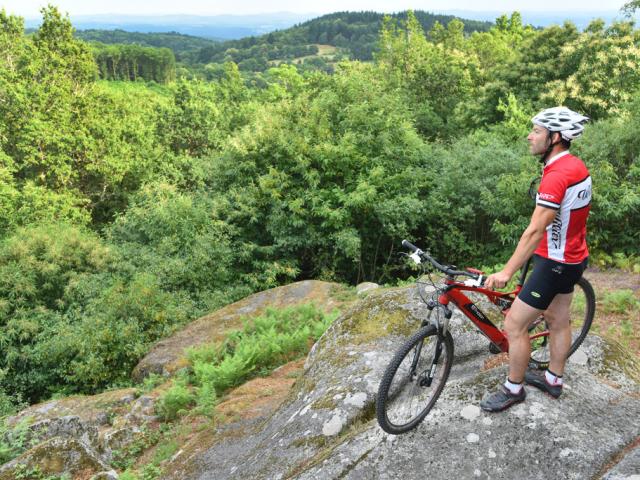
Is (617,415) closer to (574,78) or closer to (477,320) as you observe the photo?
(477,320)

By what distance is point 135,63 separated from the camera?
11975 cm

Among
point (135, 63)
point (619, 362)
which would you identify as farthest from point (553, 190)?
point (135, 63)

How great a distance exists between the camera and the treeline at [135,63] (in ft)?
379

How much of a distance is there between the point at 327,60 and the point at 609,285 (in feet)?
456

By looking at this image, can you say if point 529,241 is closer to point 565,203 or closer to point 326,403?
point 565,203

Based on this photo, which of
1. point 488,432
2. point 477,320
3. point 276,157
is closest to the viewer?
point 488,432

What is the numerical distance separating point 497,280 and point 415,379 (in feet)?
3.76

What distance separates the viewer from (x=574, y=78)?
2127 cm

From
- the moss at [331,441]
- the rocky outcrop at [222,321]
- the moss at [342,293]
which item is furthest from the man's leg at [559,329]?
the moss at [342,293]

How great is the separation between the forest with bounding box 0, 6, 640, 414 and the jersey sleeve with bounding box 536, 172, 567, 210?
9.62 m

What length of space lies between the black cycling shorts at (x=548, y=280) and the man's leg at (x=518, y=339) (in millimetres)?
122

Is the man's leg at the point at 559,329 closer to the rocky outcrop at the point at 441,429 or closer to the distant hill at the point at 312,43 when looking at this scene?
the rocky outcrop at the point at 441,429

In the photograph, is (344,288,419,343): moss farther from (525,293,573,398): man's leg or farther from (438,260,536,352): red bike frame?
(525,293,573,398): man's leg

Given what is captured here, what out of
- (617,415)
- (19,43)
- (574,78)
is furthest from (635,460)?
(19,43)
